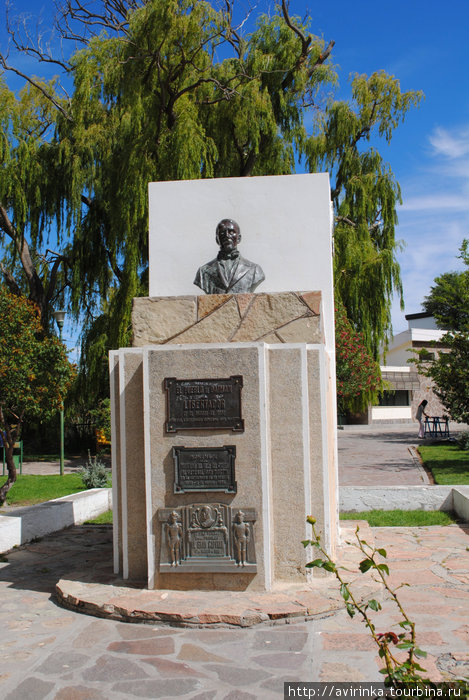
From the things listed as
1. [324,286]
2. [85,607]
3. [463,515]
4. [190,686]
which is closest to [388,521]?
[463,515]

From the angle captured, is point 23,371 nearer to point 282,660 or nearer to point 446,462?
point 282,660

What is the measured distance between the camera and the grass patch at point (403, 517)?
8.28m

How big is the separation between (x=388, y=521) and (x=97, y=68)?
44.1 feet

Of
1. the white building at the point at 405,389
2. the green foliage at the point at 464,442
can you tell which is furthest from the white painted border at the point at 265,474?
the white building at the point at 405,389

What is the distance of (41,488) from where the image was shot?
1288 cm

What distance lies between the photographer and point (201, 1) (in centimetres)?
1559

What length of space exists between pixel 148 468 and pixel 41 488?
8406 mm

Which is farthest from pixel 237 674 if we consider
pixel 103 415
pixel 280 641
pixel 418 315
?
pixel 418 315

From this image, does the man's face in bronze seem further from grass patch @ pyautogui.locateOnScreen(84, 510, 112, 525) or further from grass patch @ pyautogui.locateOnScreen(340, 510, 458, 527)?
grass patch @ pyautogui.locateOnScreen(84, 510, 112, 525)

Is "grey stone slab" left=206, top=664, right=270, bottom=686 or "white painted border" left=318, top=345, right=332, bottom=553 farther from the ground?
"white painted border" left=318, top=345, right=332, bottom=553

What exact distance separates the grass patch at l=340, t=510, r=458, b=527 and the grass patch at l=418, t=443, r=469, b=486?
3.06 m

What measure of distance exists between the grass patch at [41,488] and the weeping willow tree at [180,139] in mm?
3501

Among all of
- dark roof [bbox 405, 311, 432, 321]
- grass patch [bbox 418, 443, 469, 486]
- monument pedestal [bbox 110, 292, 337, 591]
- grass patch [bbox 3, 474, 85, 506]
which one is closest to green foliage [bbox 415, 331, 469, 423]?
grass patch [bbox 418, 443, 469, 486]

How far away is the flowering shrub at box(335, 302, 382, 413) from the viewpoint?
61.8 ft
